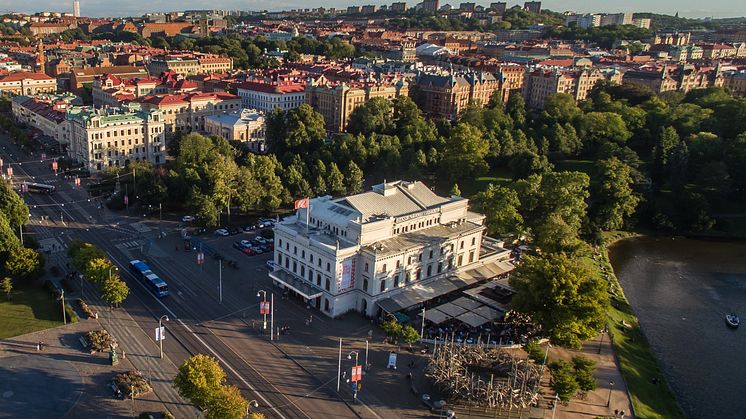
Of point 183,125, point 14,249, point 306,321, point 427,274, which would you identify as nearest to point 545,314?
point 427,274

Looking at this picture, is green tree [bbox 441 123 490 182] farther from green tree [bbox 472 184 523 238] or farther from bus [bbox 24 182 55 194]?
bus [bbox 24 182 55 194]

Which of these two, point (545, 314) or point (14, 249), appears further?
point (14, 249)

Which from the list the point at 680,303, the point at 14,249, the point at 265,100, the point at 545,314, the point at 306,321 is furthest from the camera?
the point at 265,100

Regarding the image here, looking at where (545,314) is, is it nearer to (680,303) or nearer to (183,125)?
(680,303)

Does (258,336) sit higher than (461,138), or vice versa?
(461,138)

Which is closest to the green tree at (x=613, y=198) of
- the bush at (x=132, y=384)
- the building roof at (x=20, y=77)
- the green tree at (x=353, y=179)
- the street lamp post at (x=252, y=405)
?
the green tree at (x=353, y=179)

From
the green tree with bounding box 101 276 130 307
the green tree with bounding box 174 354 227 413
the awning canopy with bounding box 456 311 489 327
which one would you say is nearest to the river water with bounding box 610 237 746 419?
the awning canopy with bounding box 456 311 489 327

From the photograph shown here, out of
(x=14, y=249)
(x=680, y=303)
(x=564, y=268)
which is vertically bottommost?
(x=680, y=303)

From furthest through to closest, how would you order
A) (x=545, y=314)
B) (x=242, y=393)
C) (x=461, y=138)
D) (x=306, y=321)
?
(x=461, y=138), (x=306, y=321), (x=545, y=314), (x=242, y=393)
